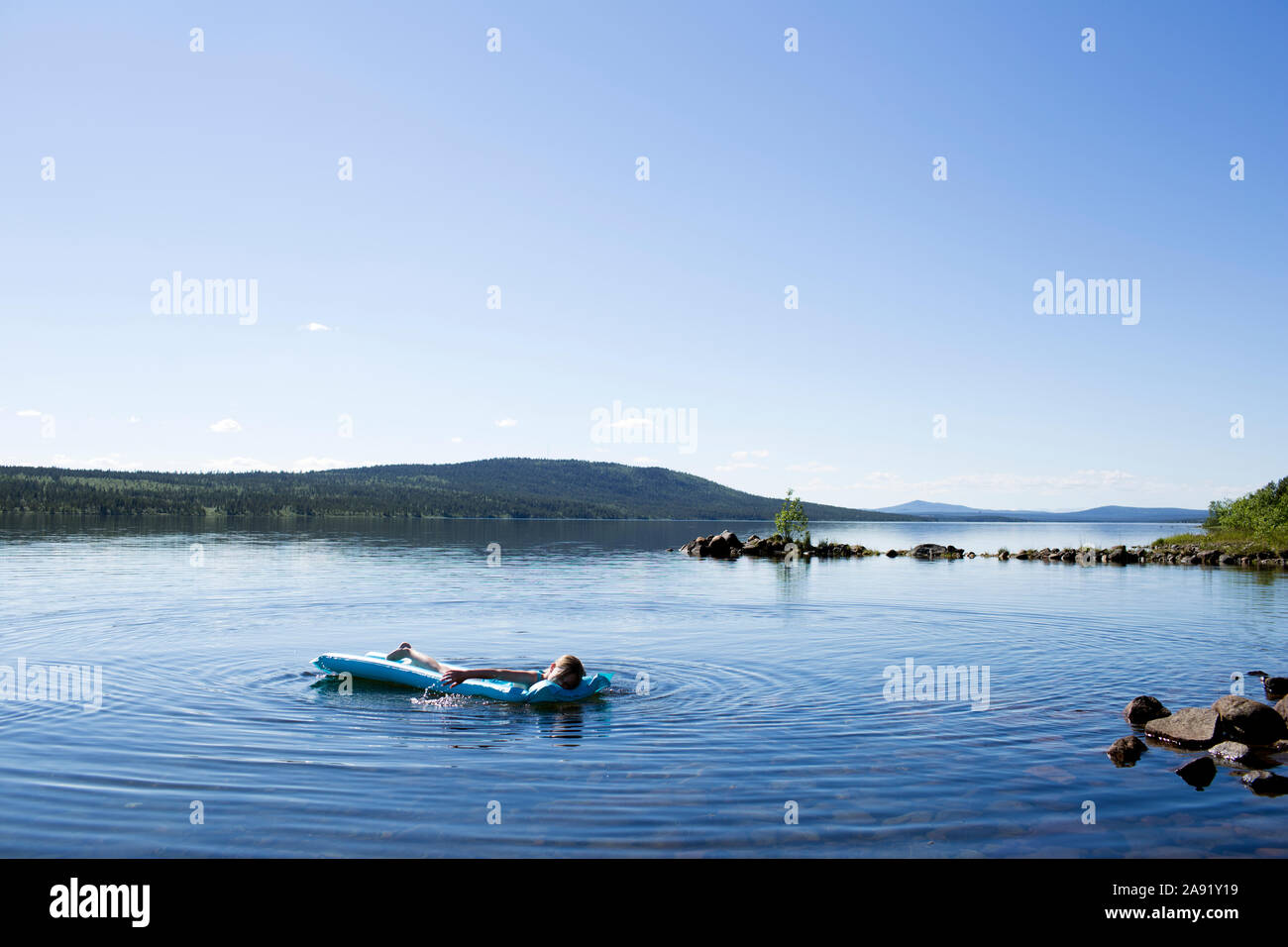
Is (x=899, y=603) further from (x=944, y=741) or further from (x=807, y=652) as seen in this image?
(x=944, y=741)

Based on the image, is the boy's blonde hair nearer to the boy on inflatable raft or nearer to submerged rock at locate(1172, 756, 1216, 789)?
the boy on inflatable raft

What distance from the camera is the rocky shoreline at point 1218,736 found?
44.8 ft

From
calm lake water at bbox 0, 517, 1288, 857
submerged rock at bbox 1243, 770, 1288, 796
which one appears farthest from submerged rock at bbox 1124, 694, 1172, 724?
submerged rock at bbox 1243, 770, 1288, 796

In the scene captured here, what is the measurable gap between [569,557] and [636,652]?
49.7 m

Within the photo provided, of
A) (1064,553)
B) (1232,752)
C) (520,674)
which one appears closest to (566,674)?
(520,674)

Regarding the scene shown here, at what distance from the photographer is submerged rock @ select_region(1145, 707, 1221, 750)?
15398 millimetres

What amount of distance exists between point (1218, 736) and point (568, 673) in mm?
11630

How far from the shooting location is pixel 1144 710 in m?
16.9

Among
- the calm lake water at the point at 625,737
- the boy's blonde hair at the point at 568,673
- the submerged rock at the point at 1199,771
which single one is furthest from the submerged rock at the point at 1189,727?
the boy's blonde hair at the point at 568,673

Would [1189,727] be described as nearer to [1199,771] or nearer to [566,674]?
[1199,771]

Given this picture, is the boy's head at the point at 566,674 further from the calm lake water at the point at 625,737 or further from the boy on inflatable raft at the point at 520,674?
the calm lake water at the point at 625,737
